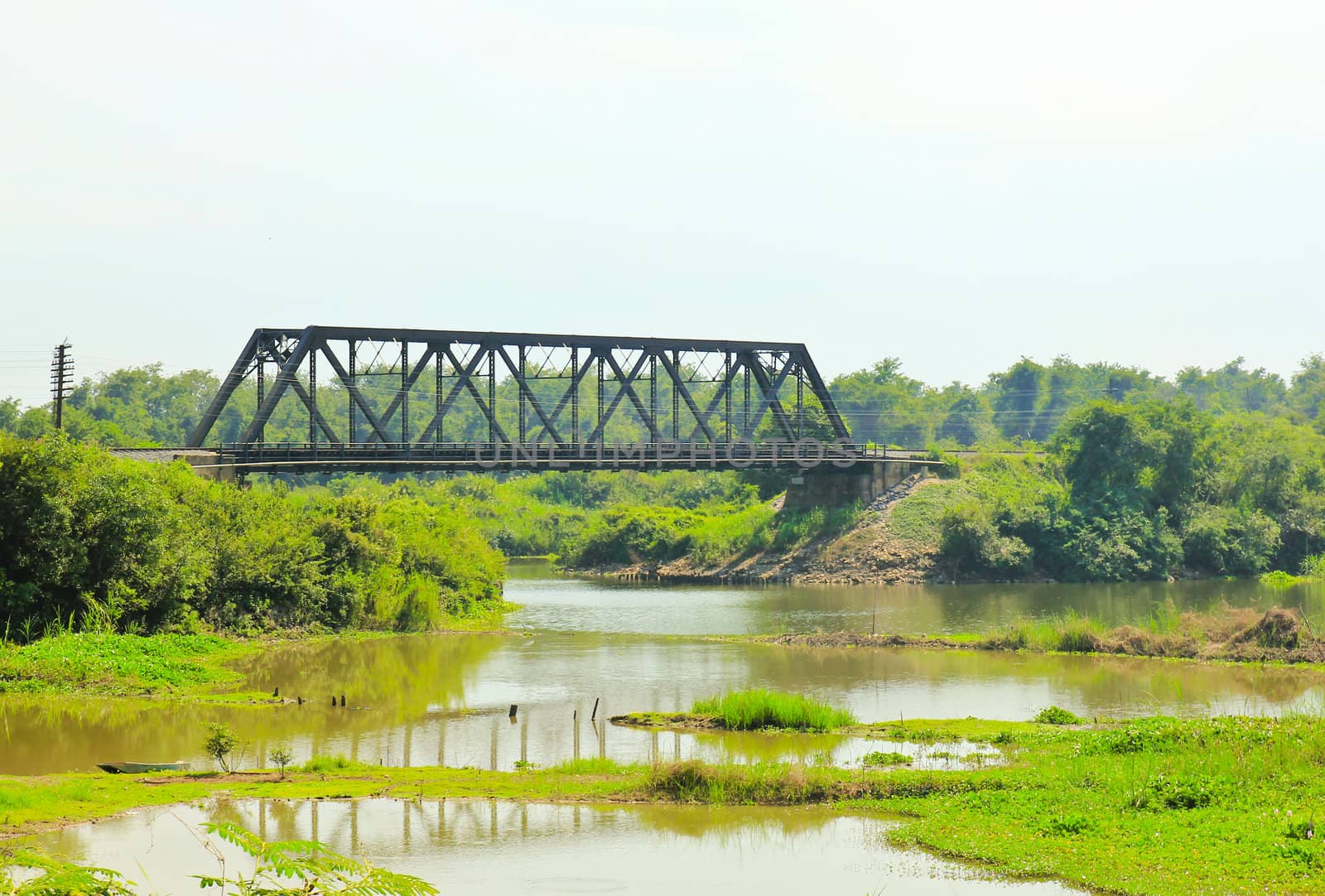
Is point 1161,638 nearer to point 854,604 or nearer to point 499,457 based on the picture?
point 854,604

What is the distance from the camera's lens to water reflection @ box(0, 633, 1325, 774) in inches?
877

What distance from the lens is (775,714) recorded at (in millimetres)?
24031

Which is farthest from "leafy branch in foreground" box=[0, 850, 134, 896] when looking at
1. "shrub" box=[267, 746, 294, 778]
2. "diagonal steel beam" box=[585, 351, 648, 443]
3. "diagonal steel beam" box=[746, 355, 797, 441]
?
"diagonal steel beam" box=[746, 355, 797, 441]

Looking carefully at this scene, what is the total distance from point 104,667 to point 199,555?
20.8 ft

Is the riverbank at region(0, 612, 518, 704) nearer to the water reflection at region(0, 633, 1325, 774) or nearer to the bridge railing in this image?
the water reflection at region(0, 633, 1325, 774)

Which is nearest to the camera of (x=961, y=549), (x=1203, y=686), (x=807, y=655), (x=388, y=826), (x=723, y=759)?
(x=388, y=826)

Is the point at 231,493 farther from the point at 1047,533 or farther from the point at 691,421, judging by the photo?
the point at 691,421

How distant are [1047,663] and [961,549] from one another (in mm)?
28557

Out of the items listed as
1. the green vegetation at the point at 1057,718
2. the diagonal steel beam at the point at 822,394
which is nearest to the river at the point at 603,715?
the green vegetation at the point at 1057,718

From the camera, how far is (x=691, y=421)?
423 ft

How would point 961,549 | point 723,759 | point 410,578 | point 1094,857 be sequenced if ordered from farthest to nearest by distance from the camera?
point 961,549 < point 410,578 < point 723,759 < point 1094,857

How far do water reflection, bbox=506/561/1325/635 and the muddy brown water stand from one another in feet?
2.94

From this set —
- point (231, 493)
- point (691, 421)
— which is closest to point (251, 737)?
point (231, 493)

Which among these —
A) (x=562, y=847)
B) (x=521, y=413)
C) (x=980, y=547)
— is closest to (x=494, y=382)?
(x=521, y=413)
